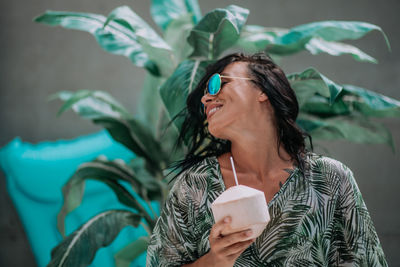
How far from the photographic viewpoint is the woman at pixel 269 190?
1.20 metres

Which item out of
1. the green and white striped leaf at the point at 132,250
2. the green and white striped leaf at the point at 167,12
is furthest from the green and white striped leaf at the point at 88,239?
the green and white striped leaf at the point at 167,12

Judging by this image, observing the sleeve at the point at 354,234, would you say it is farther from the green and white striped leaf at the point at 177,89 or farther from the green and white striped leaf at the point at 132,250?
the green and white striped leaf at the point at 132,250

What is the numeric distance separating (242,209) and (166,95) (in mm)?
851

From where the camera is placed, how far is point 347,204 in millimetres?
1222

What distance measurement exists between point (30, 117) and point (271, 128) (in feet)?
6.50

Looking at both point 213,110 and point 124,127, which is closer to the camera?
point 213,110

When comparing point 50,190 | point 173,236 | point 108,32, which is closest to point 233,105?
point 173,236

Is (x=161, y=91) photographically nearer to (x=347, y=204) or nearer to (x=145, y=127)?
(x=145, y=127)

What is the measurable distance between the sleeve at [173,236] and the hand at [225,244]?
0.15 metres

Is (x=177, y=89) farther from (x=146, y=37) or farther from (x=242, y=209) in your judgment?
(x=242, y=209)

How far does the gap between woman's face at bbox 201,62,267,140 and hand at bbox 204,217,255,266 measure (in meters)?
0.31

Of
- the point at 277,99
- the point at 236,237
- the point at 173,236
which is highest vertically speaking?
the point at 277,99

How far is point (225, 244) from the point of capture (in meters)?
1.00

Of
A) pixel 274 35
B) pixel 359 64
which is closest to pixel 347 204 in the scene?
pixel 274 35
